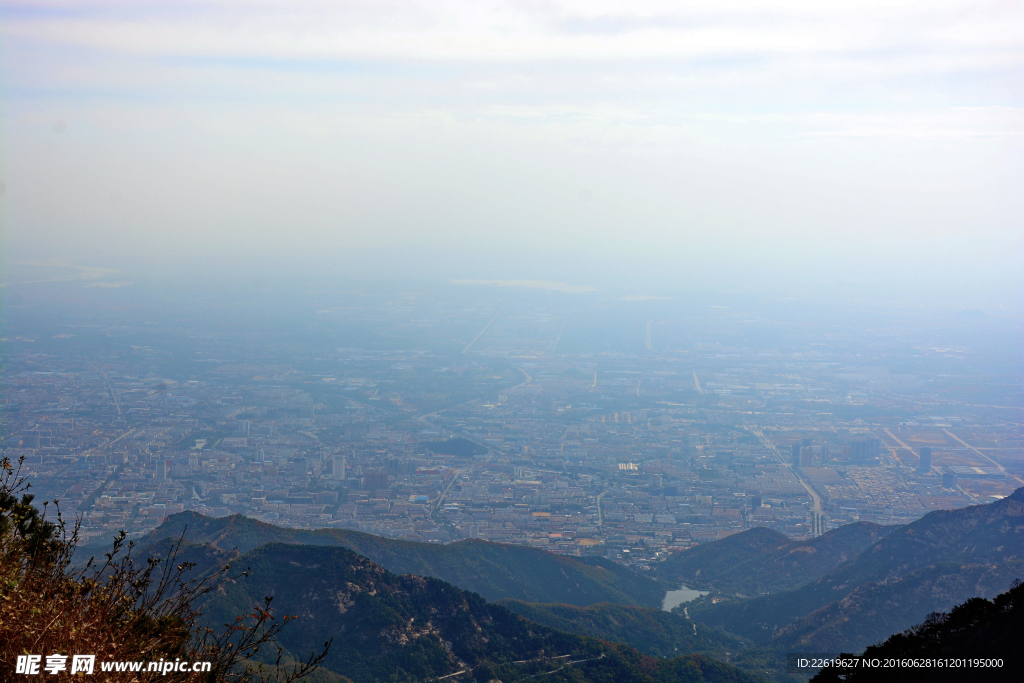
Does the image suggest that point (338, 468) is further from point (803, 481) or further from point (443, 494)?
point (803, 481)

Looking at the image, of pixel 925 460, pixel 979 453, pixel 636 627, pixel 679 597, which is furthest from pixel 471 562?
pixel 979 453

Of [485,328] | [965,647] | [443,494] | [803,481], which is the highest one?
[965,647]

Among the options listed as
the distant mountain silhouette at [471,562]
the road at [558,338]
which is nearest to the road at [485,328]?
the road at [558,338]

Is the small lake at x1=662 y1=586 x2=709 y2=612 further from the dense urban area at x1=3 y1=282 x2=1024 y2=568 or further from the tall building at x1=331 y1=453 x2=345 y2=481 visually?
the tall building at x1=331 y1=453 x2=345 y2=481

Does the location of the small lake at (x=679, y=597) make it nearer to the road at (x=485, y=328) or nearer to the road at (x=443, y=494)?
the road at (x=443, y=494)

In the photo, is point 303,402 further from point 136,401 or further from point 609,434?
point 609,434

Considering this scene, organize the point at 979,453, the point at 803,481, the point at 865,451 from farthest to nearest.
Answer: the point at 865,451 < the point at 979,453 < the point at 803,481
